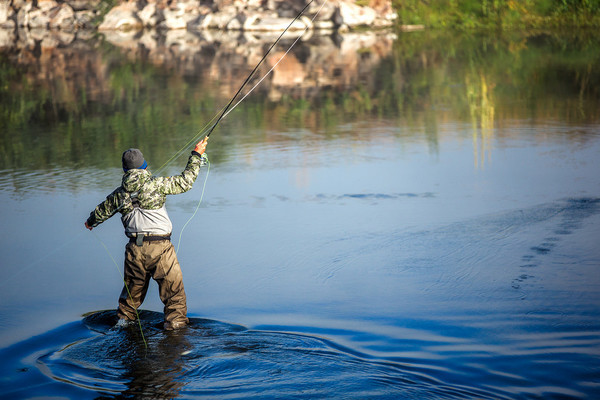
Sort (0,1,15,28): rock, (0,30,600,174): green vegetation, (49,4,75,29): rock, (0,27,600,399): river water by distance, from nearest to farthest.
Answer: (0,27,600,399): river water
(0,30,600,174): green vegetation
(49,4,75,29): rock
(0,1,15,28): rock

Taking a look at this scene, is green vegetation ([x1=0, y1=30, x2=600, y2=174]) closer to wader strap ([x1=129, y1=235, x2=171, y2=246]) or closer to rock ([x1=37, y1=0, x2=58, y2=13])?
wader strap ([x1=129, y1=235, x2=171, y2=246])

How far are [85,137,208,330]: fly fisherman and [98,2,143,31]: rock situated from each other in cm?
2962

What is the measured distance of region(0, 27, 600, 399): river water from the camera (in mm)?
4863

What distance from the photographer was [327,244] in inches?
289

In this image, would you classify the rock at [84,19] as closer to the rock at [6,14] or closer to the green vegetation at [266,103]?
the rock at [6,14]

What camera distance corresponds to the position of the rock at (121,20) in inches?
1324

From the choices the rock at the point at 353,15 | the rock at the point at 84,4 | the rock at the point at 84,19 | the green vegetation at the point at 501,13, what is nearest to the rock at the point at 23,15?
the rock at the point at 84,4

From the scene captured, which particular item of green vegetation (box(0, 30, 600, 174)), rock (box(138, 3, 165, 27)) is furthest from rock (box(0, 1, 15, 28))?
green vegetation (box(0, 30, 600, 174))

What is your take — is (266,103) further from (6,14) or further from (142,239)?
(6,14)

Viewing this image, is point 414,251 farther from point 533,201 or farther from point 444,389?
point 444,389

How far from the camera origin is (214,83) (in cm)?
1755

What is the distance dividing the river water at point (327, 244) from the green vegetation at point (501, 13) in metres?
11.6

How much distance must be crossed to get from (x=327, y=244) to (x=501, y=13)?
2297 centimetres

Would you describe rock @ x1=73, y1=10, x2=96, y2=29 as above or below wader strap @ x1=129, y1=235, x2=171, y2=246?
above
